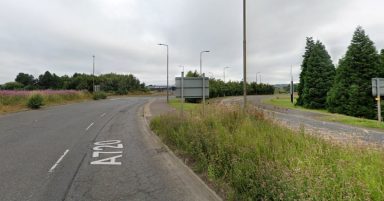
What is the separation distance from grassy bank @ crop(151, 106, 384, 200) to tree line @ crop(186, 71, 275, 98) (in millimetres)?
51392

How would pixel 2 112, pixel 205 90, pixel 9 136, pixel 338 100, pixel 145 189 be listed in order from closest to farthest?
pixel 145 189
pixel 9 136
pixel 205 90
pixel 2 112
pixel 338 100

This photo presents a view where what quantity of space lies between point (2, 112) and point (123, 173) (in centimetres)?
2330

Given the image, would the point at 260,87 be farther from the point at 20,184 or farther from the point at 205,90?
the point at 20,184

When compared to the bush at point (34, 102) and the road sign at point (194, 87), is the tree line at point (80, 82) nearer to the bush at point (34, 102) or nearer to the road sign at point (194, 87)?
the bush at point (34, 102)

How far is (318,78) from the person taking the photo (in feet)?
127

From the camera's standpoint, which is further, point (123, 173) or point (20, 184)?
point (123, 173)

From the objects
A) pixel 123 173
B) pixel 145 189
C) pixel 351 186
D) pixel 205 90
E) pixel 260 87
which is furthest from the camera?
pixel 260 87

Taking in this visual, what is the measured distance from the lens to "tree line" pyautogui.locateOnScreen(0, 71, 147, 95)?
316 ft

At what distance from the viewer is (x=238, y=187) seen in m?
5.21

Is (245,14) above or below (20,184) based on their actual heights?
above

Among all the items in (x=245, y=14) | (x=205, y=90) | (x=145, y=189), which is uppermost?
(x=245, y=14)

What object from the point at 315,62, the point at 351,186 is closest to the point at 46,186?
the point at 351,186

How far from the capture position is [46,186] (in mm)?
6152

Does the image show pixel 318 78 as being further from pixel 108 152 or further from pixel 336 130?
pixel 108 152
